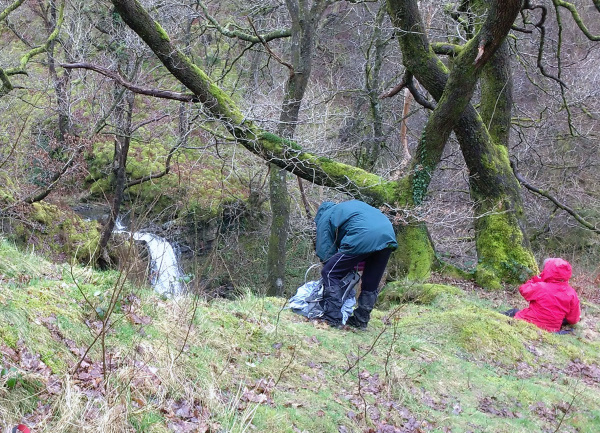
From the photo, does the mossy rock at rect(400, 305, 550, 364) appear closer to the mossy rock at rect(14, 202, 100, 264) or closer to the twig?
the twig

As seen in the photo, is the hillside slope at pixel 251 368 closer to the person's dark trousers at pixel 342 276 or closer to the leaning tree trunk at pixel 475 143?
the person's dark trousers at pixel 342 276

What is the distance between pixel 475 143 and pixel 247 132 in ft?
14.0

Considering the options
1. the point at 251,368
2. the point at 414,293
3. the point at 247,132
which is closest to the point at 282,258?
the point at 247,132

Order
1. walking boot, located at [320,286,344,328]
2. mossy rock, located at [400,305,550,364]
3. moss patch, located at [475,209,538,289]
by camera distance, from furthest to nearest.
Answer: moss patch, located at [475,209,538,289] < mossy rock, located at [400,305,550,364] < walking boot, located at [320,286,344,328]

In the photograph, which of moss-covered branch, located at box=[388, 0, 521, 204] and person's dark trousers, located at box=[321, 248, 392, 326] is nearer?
person's dark trousers, located at box=[321, 248, 392, 326]

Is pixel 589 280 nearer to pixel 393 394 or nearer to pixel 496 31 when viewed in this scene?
pixel 496 31

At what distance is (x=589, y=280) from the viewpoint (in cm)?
1243

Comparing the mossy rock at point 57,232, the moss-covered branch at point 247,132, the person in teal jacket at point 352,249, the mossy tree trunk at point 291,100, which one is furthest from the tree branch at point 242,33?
the person in teal jacket at point 352,249

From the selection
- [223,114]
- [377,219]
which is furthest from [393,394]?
[223,114]

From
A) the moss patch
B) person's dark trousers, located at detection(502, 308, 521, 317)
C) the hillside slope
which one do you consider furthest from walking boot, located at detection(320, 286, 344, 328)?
the moss patch

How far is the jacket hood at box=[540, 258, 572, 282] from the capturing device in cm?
728

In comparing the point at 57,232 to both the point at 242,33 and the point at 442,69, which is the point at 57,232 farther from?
the point at 442,69

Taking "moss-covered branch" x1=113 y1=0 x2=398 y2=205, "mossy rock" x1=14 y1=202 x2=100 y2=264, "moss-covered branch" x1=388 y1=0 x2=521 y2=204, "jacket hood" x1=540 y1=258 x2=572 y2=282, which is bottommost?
"mossy rock" x1=14 y1=202 x2=100 y2=264

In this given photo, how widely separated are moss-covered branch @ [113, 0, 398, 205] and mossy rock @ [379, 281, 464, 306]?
5.09 ft
